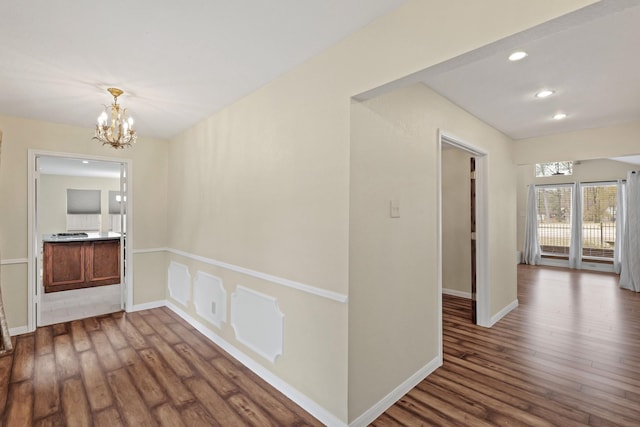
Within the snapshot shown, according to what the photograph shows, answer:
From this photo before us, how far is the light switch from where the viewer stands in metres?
2.22

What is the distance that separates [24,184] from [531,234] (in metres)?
10.7

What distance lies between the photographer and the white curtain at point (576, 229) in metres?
7.77

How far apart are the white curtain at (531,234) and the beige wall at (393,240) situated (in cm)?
719

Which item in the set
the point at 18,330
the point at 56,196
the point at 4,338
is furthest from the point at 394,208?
the point at 56,196

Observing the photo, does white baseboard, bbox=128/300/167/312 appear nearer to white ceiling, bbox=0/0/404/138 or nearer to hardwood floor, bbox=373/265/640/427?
white ceiling, bbox=0/0/404/138

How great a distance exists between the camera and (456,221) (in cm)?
514

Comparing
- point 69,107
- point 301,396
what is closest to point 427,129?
point 301,396

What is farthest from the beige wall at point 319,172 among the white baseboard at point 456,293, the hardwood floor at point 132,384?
the white baseboard at point 456,293

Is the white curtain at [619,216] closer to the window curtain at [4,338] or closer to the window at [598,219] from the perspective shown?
the window at [598,219]

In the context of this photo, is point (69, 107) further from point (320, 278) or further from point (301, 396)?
point (301, 396)

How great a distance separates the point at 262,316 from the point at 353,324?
101 cm

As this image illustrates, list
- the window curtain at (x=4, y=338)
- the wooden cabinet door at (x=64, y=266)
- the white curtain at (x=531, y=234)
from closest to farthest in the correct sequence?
the window curtain at (x=4, y=338), the wooden cabinet door at (x=64, y=266), the white curtain at (x=531, y=234)

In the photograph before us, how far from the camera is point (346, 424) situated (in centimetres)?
193

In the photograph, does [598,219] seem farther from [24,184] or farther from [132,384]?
[24,184]
